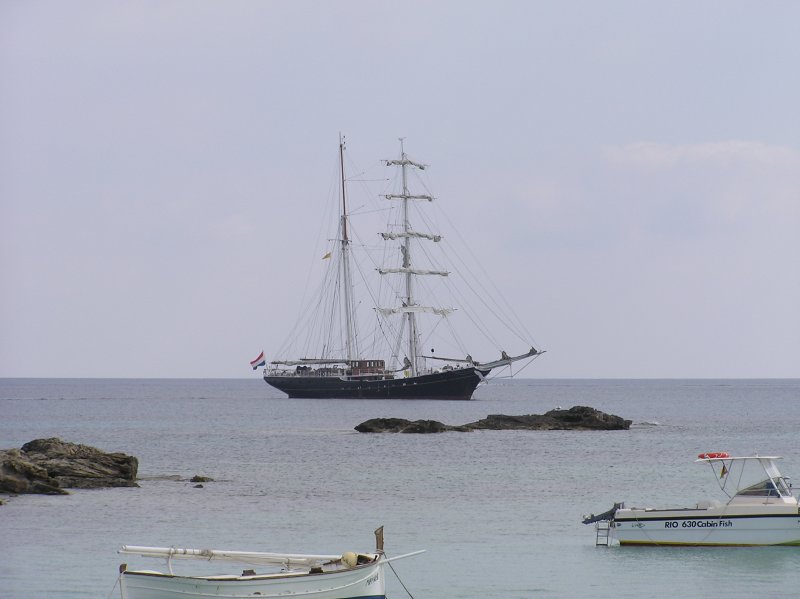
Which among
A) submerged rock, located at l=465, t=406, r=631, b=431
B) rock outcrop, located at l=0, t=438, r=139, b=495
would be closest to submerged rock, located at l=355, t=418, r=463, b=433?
submerged rock, located at l=465, t=406, r=631, b=431

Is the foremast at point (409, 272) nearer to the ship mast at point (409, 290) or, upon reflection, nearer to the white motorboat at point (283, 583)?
the ship mast at point (409, 290)

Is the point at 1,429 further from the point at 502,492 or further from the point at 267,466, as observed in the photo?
the point at 502,492

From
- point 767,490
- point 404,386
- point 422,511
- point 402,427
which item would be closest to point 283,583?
point 767,490

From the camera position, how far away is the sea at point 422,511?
2503 cm

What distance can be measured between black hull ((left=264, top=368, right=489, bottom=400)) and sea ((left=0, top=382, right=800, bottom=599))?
48.8 meters

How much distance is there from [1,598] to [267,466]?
29.4m

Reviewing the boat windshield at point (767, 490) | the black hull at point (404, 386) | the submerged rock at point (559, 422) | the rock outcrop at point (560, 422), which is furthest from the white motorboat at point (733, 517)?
the black hull at point (404, 386)

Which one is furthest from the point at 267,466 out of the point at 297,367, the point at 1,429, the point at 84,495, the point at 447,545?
the point at 297,367

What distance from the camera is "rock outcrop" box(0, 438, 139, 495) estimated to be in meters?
38.4

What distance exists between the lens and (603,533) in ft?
97.7

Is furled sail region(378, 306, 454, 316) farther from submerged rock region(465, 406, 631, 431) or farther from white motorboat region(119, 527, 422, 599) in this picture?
white motorboat region(119, 527, 422, 599)

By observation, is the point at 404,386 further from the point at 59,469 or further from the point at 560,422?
the point at 59,469

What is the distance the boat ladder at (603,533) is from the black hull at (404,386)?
9118cm

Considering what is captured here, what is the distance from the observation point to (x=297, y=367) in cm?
13888
